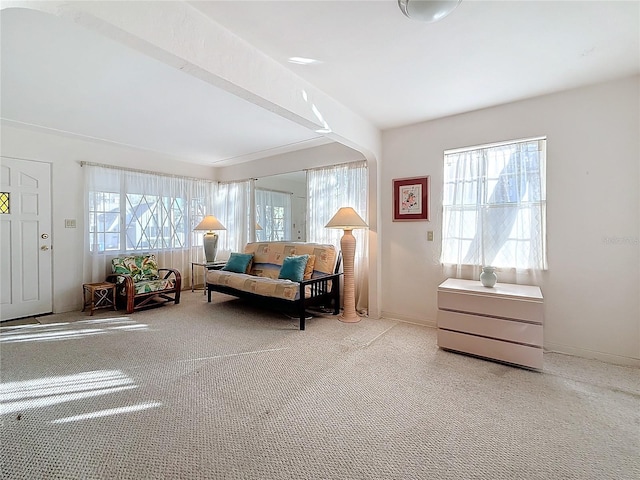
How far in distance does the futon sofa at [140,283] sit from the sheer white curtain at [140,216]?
0.27 meters

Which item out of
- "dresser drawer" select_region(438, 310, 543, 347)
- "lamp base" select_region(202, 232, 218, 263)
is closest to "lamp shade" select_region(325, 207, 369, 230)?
"dresser drawer" select_region(438, 310, 543, 347)

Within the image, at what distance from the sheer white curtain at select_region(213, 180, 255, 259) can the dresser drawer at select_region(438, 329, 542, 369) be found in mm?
3739

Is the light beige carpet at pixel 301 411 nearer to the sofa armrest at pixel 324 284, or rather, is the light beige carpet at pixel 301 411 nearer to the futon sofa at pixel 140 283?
the sofa armrest at pixel 324 284

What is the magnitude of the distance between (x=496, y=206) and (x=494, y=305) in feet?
3.57

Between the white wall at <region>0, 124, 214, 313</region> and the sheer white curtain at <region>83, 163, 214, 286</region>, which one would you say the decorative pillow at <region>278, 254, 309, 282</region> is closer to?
the sheer white curtain at <region>83, 163, 214, 286</region>

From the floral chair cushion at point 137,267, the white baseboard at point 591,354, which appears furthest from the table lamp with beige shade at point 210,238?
the white baseboard at point 591,354

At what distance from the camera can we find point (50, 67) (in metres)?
2.28

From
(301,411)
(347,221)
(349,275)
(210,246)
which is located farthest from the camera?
(210,246)

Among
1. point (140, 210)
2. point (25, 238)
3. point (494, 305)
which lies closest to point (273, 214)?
point (140, 210)

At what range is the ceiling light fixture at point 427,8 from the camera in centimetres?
152

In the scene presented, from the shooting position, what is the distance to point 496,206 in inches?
118

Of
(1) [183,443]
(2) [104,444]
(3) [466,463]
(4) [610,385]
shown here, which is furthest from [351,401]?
(4) [610,385]

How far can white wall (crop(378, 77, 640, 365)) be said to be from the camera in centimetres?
240

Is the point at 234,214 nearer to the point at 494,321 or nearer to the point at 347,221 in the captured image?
the point at 347,221
